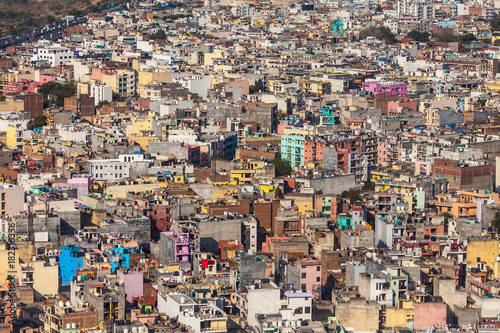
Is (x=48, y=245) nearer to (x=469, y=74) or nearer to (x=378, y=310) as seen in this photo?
(x=378, y=310)

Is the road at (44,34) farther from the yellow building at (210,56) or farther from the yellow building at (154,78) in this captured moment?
the yellow building at (154,78)

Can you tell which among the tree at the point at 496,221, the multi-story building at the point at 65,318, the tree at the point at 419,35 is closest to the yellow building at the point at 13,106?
the tree at the point at 496,221

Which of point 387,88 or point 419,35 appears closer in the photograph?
point 387,88

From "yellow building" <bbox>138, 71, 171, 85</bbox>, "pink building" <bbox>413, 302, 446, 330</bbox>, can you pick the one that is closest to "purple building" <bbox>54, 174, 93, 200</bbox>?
"pink building" <bbox>413, 302, 446, 330</bbox>

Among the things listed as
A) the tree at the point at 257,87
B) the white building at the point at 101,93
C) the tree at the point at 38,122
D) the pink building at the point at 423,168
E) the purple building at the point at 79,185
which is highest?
the purple building at the point at 79,185

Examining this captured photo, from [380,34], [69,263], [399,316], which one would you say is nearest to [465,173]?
[399,316]

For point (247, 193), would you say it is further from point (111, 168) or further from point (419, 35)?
point (419, 35)
